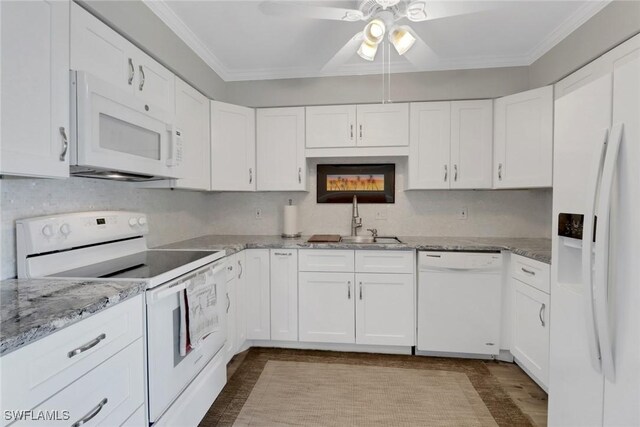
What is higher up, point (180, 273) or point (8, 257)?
point (8, 257)

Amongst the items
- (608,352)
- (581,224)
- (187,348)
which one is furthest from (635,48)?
(187,348)

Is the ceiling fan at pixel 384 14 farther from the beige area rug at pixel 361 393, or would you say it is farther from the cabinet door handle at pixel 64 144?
the beige area rug at pixel 361 393

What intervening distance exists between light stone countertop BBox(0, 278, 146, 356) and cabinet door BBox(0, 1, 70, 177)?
17.6 inches

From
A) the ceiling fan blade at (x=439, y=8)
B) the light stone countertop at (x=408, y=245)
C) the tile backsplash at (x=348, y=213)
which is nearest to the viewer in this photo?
the ceiling fan blade at (x=439, y=8)

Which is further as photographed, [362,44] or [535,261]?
[535,261]

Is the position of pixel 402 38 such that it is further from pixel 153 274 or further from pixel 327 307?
pixel 327 307

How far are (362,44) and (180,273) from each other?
1655mm

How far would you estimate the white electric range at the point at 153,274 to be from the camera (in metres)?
1.33

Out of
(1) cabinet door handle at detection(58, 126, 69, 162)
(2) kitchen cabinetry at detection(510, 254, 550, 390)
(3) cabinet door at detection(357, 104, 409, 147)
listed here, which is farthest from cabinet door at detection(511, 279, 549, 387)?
(1) cabinet door handle at detection(58, 126, 69, 162)

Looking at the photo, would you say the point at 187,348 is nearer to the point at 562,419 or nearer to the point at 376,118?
the point at 562,419

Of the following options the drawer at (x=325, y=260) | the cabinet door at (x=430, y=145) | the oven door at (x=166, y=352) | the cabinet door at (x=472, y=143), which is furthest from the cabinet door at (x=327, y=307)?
the cabinet door at (x=472, y=143)

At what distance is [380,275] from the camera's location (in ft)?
8.21

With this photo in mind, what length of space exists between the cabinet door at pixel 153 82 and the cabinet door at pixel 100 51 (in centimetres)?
5

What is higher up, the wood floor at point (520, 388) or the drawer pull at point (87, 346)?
the drawer pull at point (87, 346)
